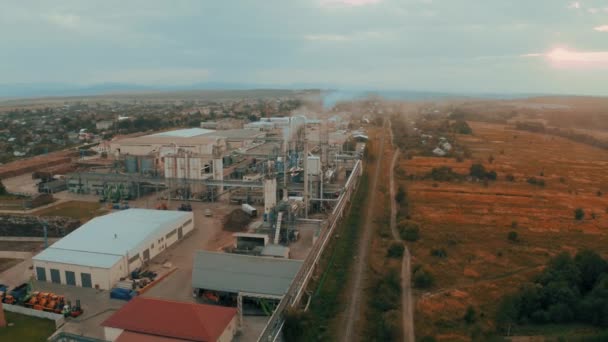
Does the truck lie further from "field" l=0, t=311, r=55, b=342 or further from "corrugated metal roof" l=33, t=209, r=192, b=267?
"field" l=0, t=311, r=55, b=342

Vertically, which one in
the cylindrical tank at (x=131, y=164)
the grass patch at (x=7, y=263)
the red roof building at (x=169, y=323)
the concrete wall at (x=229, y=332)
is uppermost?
the cylindrical tank at (x=131, y=164)

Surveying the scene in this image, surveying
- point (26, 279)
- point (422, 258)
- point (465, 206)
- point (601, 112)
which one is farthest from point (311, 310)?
point (601, 112)

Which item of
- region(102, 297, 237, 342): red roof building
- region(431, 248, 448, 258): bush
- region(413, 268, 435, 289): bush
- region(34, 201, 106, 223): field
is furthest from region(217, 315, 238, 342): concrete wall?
region(34, 201, 106, 223): field

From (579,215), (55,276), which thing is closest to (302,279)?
(55,276)

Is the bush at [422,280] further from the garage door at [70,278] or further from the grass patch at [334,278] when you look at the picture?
the garage door at [70,278]

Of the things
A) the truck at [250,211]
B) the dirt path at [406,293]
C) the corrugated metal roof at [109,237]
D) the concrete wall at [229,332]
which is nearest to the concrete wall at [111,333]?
the concrete wall at [229,332]

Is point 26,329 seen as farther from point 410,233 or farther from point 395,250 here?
point 410,233
